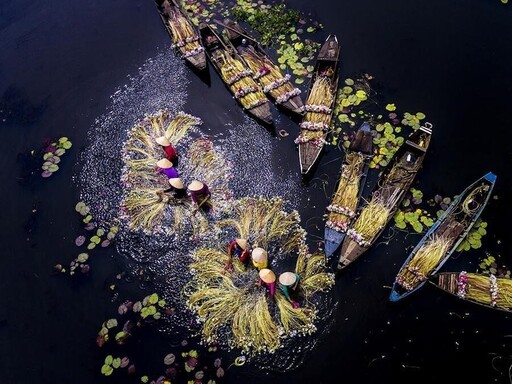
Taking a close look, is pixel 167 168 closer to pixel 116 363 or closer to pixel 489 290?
pixel 116 363

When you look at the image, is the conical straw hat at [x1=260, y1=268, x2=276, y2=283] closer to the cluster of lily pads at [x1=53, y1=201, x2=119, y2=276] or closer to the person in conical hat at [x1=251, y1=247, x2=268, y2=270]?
the person in conical hat at [x1=251, y1=247, x2=268, y2=270]

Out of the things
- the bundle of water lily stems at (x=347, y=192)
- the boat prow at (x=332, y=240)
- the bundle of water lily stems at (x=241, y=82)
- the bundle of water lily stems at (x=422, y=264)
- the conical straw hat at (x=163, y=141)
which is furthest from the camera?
the bundle of water lily stems at (x=241, y=82)

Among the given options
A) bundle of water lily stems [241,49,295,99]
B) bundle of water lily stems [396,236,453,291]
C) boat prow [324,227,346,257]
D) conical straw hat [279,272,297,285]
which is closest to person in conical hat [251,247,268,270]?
conical straw hat [279,272,297,285]

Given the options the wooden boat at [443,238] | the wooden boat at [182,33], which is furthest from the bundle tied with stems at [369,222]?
the wooden boat at [182,33]

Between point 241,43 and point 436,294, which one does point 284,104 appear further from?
point 436,294

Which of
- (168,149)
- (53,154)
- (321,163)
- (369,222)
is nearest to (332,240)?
(369,222)

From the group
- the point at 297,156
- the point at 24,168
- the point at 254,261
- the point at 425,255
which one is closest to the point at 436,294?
the point at 425,255

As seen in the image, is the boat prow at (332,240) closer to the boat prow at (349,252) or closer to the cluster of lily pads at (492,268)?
the boat prow at (349,252)
